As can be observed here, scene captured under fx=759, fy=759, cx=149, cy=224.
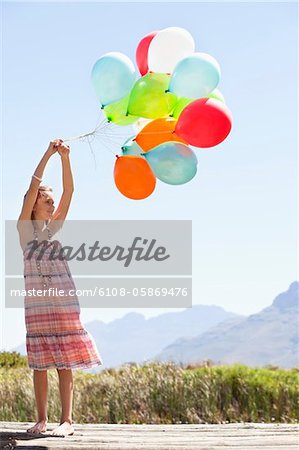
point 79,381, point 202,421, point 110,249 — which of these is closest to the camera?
point 110,249

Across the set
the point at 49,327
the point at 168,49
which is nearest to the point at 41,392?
the point at 49,327

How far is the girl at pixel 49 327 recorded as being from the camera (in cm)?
400

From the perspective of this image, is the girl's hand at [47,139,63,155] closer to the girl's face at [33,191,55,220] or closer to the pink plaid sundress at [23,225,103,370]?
the girl's face at [33,191,55,220]

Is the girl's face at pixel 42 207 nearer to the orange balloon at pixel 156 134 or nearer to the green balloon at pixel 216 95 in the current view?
the orange balloon at pixel 156 134

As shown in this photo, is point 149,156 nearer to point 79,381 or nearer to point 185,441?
point 185,441

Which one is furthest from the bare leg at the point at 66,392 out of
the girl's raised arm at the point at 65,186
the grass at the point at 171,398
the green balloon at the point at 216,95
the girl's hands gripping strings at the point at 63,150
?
the grass at the point at 171,398

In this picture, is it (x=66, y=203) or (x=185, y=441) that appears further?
(x=66, y=203)

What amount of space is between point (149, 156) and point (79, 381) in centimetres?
503

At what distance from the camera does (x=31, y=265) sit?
404 centimetres

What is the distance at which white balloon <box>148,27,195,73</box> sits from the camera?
4867 mm

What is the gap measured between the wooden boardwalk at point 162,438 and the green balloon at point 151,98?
6.26 feet

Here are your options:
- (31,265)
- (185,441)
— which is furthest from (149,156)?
(185,441)

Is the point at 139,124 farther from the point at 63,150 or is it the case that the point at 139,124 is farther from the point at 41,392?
the point at 41,392

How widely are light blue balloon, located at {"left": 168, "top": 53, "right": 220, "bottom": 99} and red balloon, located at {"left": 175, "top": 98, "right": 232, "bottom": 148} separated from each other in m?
0.13
